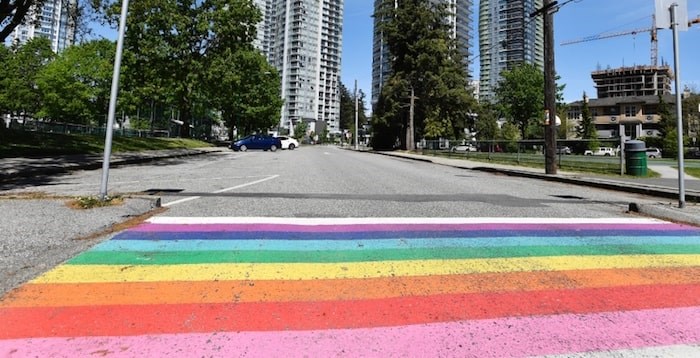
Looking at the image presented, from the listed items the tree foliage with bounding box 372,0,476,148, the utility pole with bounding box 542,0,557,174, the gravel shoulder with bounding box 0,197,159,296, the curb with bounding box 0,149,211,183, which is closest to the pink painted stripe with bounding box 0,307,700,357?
the gravel shoulder with bounding box 0,197,159,296

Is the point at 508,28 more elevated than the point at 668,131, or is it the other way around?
the point at 508,28

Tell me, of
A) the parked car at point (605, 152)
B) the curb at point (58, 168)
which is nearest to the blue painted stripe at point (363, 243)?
the curb at point (58, 168)

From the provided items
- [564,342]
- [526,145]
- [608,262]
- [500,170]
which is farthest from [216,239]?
[526,145]

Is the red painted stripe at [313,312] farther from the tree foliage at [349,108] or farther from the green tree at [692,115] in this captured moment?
the tree foliage at [349,108]

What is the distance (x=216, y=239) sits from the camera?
518 centimetres


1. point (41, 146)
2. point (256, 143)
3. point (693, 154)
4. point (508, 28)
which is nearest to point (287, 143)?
point (256, 143)

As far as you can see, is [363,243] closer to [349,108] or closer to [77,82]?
[77,82]

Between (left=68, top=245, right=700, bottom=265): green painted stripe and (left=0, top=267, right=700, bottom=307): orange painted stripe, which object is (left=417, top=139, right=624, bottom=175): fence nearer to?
(left=68, top=245, right=700, bottom=265): green painted stripe

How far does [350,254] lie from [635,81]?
167 m

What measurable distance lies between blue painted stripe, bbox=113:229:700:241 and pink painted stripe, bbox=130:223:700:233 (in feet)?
0.53

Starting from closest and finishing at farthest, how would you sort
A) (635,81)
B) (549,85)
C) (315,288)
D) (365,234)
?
(315,288) → (365,234) → (549,85) → (635,81)

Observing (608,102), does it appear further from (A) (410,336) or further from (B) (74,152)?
(A) (410,336)

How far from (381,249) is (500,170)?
593 inches

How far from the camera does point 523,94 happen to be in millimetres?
67875
